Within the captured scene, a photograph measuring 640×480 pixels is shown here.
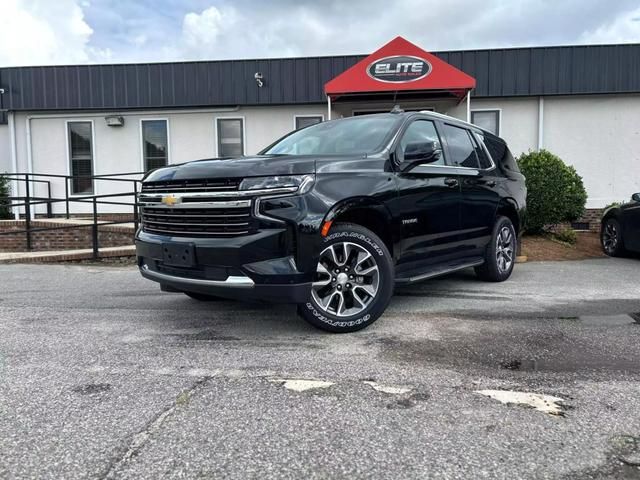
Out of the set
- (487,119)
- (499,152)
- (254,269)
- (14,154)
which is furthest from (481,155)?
(14,154)

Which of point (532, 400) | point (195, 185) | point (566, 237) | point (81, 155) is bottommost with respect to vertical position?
point (532, 400)

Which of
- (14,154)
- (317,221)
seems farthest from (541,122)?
(14,154)

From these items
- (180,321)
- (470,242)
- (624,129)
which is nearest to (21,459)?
(180,321)

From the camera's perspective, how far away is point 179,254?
389 centimetres

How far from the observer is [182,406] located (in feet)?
9.08

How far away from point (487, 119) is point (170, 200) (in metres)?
10.3

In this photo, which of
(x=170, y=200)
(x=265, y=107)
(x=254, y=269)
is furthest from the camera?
A: (x=265, y=107)

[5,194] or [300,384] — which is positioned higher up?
[5,194]

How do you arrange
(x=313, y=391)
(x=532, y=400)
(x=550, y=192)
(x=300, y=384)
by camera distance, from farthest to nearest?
1. (x=550, y=192)
2. (x=300, y=384)
3. (x=313, y=391)
4. (x=532, y=400)

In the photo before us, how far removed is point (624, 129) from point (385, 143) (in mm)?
10262

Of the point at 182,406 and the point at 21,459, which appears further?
the point at 182,406

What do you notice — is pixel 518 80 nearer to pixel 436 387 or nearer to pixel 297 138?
pixel 297 138

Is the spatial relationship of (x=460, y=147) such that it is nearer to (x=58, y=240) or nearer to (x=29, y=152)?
(x=58, y=240)

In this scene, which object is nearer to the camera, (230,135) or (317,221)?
(317,221)
